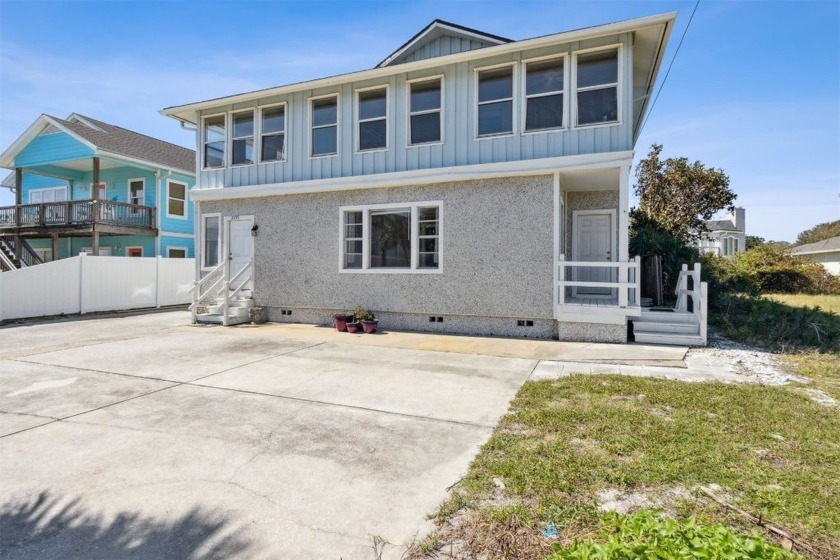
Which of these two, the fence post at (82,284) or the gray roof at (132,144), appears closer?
the fence post at (82,284)

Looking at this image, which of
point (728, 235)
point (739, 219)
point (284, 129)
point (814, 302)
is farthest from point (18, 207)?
point (739, 219)

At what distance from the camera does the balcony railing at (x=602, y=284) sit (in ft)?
28.1

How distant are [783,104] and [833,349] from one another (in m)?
9.50

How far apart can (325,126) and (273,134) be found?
1.72 metres

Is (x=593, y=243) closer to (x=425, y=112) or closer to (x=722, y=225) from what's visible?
(x=425, y=112)

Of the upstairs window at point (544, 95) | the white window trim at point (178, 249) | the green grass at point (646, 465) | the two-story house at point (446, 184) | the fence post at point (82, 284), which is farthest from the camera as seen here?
the white window trim at point (178, 249)

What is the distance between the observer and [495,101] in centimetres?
977

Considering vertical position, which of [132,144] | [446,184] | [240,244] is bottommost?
[240,244]

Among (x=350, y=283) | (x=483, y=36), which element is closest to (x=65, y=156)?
(x=350, y=283)

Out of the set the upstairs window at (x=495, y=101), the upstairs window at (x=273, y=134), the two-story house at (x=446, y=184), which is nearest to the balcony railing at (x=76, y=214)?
the two-story house at (x=446, y=184)

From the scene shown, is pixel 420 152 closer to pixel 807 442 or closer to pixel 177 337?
pixel 177 337

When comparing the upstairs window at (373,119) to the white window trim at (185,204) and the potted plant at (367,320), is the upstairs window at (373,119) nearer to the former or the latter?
the potted plant at (367,320)

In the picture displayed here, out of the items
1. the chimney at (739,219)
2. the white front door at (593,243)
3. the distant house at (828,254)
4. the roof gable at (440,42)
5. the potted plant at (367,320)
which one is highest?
the roof gable at (440,42)

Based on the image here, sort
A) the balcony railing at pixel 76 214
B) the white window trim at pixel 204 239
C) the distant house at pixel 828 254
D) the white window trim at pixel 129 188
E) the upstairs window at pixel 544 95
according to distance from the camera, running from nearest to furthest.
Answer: the upstairs window at pixel 544 95
the white window trim at pixel 204 239
the balcony railing at pixel 76 214
the white window trim at pixel 129 188
the distant house at pixel 828 254
